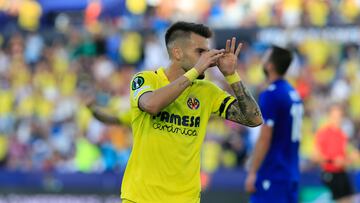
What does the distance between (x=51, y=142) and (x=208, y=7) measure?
15.1 ft

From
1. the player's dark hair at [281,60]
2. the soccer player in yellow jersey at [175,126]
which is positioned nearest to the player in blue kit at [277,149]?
the player's dark hair at [281,60]

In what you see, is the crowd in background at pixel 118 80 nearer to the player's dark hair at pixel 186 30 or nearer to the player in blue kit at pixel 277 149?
the player in blue kit at pixel 277 149

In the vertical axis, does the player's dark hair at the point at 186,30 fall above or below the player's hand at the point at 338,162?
above

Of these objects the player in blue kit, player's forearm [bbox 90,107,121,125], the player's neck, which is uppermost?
the player's neck

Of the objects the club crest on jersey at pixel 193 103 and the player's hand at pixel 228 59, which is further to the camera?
the club crest on jersey at pixel 193 103

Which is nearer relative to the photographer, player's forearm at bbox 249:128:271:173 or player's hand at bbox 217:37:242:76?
player's hand at bbox 217:37:242:76

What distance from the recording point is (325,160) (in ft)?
39.2

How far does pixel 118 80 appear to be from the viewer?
18.7 m

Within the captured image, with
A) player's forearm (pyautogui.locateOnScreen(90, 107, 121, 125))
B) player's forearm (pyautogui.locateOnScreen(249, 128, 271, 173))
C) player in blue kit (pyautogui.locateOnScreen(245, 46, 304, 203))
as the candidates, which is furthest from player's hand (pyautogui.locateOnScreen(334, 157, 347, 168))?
player's forearm (pyautogui.locateOnScreen(90, 107, 121, 125))

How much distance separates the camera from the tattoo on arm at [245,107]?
6.21 m

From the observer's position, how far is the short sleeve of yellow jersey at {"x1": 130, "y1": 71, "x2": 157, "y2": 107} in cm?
611

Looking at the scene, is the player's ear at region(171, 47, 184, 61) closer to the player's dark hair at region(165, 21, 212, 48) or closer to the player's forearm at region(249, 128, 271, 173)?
the player's dark hair at region(165, 21, 212, 48)

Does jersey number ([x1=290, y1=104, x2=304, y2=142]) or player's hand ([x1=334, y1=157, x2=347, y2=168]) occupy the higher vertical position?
jersey number ([x1=290, y1=104, x2=304, y2=142])

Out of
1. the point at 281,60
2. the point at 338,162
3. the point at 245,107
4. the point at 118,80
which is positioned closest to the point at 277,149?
the point at 281,60
